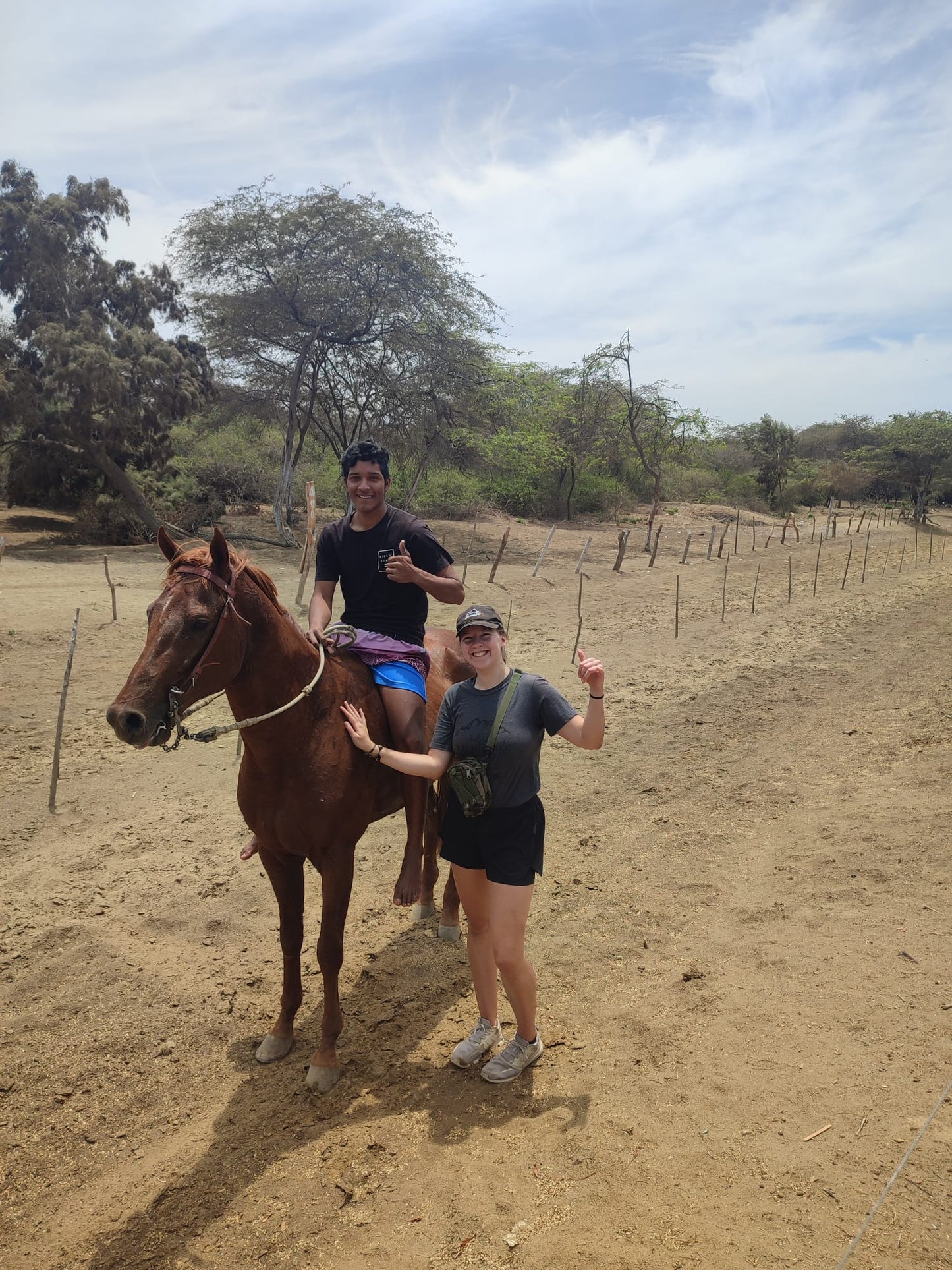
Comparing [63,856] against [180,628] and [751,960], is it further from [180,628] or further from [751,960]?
[751,960]

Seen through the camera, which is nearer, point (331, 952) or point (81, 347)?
point (331, 952)

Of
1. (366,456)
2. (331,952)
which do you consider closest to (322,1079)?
(331,952)

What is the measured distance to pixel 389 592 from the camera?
11.7 feet

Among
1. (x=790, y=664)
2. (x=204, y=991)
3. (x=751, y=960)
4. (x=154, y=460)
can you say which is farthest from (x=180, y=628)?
(x=154, y=460)

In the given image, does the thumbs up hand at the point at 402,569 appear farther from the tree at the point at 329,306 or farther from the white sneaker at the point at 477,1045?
the tree at the point at 329,306

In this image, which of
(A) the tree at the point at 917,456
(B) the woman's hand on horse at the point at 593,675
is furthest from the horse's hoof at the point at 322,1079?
(A) the tree at the point at 917,456

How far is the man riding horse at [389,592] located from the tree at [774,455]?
42794mm

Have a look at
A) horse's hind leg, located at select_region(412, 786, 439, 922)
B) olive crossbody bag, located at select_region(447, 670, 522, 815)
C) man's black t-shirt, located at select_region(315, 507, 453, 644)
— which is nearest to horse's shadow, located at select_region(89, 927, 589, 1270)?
horse's hind leg, located at select_region(412, 786, 439, 922)

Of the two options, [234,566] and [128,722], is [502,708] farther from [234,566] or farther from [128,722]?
[128,722]

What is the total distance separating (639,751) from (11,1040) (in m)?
5.40

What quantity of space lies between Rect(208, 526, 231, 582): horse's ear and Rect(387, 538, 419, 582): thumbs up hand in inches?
28.4

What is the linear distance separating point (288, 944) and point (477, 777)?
134 cm

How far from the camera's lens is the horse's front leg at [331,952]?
314cm

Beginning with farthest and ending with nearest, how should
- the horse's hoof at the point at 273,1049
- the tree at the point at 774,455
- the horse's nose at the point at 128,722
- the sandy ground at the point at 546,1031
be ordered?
the tree at the point at 774,455 → the horse's hoof at the point at 273,1049 → the sandy ground at the point at 546,1031 → the horse's nose at the point at 128,722
